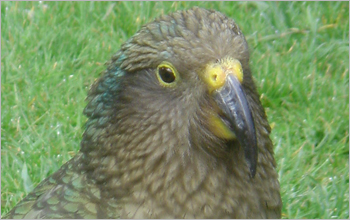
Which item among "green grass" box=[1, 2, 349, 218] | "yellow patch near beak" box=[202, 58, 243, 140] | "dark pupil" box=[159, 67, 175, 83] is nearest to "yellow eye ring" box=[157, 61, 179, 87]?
Result: "dark pupil" box=[159, 67, 175, 83]

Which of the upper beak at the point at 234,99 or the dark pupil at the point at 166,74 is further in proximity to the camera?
the dark pupil at the point at 166,74

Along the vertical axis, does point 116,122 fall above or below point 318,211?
above

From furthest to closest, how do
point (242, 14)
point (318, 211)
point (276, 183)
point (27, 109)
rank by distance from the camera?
point (242, 14) < point (27, 109) < point (318, 211) < point (276, 183)

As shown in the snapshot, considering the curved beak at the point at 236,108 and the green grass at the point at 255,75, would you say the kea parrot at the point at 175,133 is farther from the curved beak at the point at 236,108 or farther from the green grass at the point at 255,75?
the green grass at the point at 255,75

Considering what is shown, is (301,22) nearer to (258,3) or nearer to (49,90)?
(258,3)

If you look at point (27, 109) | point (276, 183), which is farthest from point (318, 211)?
point (27, 109)

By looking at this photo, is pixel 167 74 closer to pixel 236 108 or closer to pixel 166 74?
pixel 166 74

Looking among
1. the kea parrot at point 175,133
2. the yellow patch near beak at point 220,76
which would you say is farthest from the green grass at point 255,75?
the yellow patch near beak at point 220,76

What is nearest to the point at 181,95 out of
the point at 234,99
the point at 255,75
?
the point at 234,99

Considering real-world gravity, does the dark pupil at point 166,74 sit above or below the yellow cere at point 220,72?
above
